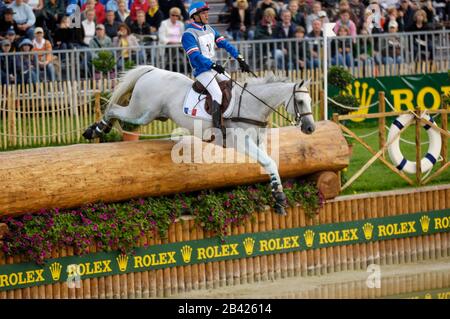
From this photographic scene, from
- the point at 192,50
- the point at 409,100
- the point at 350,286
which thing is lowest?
the point at 350,286

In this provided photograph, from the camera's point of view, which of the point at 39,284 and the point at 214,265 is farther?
the point at 214,265

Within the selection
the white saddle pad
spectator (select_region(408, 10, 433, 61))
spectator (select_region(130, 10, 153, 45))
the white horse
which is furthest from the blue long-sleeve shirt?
spectator (select_region(408, 10, 433, 61))

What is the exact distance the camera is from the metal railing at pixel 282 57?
918 inches

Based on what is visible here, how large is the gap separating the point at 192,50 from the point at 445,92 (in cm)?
1041

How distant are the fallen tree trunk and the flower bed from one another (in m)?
0.15

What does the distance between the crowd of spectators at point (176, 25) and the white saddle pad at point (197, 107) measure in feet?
22.0

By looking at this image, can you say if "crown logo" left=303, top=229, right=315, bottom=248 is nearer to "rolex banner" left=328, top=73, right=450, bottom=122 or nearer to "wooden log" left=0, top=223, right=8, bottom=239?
"wooden log" left=0, top=223, right=8, bottom=239

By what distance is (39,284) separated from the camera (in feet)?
52.4

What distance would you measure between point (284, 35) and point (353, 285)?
374 inches

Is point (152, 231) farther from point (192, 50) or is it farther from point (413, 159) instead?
point (413, 159)

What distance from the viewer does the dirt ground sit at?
16844 mm

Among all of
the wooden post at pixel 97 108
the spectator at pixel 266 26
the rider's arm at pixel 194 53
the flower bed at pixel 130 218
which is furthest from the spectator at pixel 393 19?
the rider's arm at pixel 194 53

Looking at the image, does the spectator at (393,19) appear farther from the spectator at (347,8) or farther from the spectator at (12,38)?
the spectator at (12,38)
